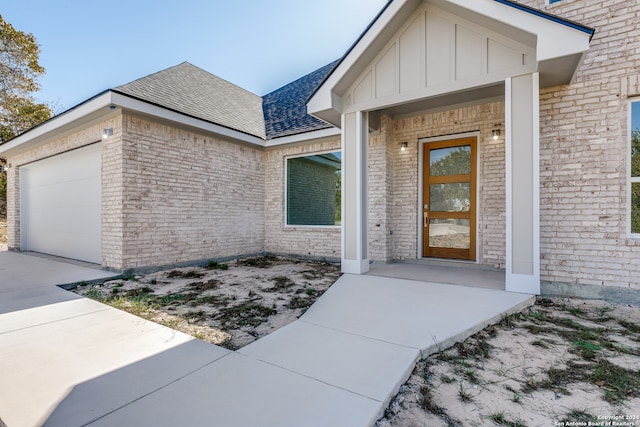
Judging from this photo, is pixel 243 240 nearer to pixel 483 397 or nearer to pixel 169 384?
pixel 169 384

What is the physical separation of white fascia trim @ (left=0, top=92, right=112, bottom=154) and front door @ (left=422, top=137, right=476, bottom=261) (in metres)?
6.68

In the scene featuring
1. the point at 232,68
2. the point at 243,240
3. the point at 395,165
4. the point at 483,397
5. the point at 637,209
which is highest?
the point at 232,68

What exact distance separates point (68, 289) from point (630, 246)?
8.62 m

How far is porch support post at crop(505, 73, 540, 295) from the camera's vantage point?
13.0 ft

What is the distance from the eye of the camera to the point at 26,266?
21.6 feet

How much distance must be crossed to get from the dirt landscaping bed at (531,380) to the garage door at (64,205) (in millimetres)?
7373

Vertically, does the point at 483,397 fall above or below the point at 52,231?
below

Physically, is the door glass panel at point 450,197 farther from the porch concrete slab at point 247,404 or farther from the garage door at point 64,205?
the garage door at point 64,205

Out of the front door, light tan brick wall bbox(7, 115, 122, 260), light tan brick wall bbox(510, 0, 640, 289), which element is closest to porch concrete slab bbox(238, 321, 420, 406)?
light tan brick wall bbox(510, 0, 640, 289)

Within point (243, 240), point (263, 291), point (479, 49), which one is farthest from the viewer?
point (243, 240)

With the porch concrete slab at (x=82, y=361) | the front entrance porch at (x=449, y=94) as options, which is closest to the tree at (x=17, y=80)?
the porch concrete slab at (x=82, y=361)

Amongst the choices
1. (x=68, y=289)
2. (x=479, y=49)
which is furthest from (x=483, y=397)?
(x=68, y=289)

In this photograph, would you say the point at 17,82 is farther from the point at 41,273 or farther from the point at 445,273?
the point at 445,273

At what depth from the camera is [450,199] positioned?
6.35 m
